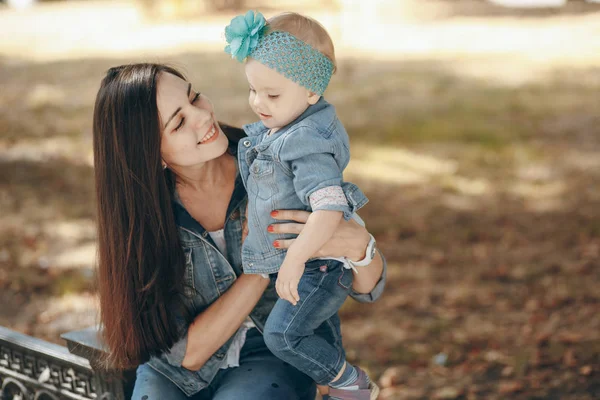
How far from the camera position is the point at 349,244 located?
7.32 ft

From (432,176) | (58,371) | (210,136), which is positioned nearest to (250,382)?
(210,136)

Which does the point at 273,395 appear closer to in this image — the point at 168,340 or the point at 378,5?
the point at 168,340

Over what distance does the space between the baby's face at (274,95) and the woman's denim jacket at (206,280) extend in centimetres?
42

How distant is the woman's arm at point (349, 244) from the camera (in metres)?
2.16

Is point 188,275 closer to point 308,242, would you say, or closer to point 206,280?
point 206,280

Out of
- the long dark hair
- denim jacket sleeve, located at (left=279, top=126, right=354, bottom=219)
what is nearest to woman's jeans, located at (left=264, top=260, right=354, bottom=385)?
denim jacket sleeve, located at (left=279, top=126, right=354, bottom=219)

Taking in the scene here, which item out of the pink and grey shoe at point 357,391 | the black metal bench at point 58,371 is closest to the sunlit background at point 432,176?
the black metal bench at point 58,371

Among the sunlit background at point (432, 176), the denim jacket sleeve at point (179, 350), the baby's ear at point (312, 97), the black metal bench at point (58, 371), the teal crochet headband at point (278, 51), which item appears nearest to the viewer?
the teal crochet headband at point (278, 51)

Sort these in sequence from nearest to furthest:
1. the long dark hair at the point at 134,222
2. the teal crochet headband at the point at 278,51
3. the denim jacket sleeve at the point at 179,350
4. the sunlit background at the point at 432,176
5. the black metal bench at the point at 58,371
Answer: the teal crochet headband at the point at 278,51 → the long dark hair at the point at 134,222 → the denim jacket sleeve at the point at 179,350 → the black metal bench at the point at 58,371 → the sunlit background at the point at 432,176

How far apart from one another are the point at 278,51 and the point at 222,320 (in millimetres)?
895

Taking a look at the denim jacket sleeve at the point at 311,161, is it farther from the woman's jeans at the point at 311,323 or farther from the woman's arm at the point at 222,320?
the woman's arm at the point at 222,320

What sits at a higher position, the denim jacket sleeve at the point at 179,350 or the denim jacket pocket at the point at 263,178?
the denim jacket pocket at the point at 263,178

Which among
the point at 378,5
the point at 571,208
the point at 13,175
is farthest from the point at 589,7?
the point at 13,175

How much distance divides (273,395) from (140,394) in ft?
1.49
